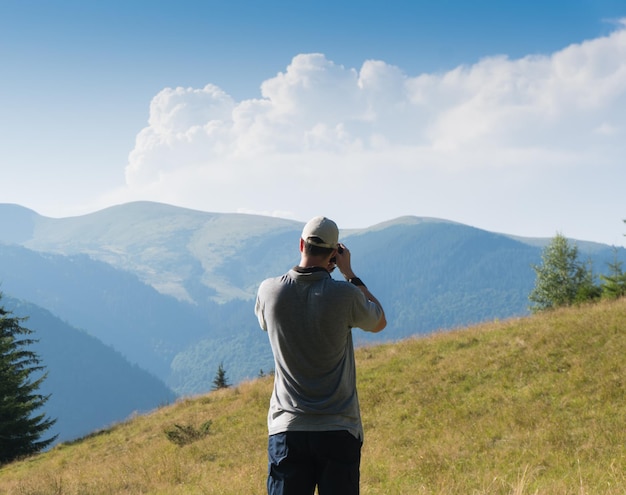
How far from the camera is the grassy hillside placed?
8.86 m

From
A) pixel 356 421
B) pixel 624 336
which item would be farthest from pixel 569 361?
pixel 356 421

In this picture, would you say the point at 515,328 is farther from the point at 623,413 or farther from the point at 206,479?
the point at 206,479

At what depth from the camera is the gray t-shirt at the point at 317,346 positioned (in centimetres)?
322

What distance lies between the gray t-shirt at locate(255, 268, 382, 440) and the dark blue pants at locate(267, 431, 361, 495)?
0.05 meters

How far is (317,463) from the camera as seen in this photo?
3213 mm

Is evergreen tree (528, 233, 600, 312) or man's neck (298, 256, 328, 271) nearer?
man's neck (298, 256, 328, 271)

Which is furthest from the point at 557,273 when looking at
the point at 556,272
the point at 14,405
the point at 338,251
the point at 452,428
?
the point at 338,251

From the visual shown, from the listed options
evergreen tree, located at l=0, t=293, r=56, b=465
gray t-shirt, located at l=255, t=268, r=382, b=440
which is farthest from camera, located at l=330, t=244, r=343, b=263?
evergreen tree, located at l=0, t=293, r=56, b=465

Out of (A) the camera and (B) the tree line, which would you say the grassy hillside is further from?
(B) the tree line

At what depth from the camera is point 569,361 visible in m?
14.3

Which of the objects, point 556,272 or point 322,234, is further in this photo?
point 556,272

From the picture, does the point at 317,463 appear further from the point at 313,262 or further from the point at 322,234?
the point at 322,234

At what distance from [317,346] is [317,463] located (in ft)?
2.17

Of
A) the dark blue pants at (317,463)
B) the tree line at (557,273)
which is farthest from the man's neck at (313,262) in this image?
the tree line at (557,273)
